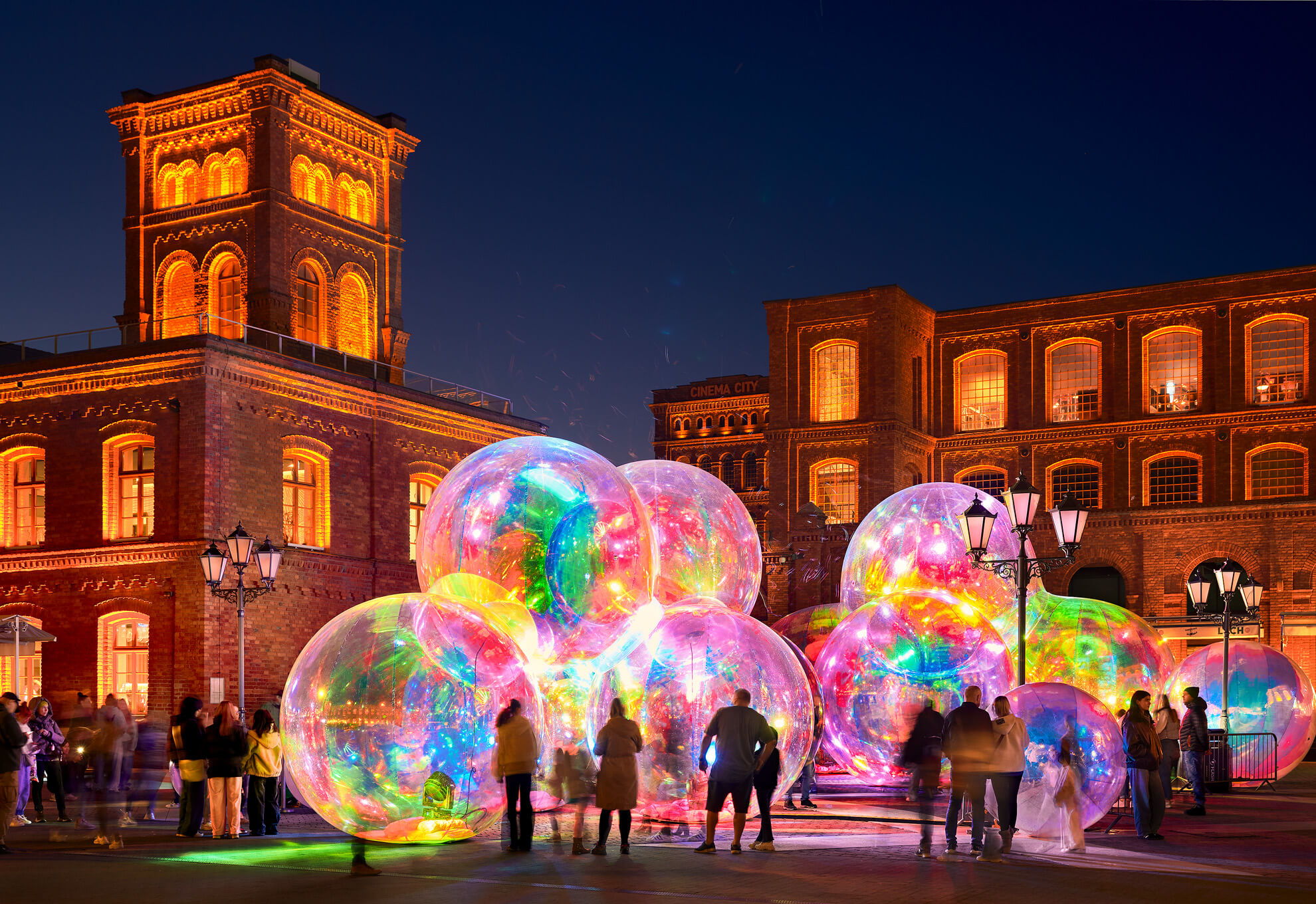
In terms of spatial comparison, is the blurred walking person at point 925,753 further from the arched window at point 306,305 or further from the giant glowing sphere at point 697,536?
the arched window at point 306,305

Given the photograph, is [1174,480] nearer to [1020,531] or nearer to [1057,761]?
[1020,531]

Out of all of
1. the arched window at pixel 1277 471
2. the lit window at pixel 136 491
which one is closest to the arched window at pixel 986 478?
the arched window at pixel 1277 471

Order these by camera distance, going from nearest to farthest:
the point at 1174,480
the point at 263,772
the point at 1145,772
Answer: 1. the point at 1145,772
2. the point at 263,772
3. the point at 1174,480

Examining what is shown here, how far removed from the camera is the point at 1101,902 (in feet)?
29.5

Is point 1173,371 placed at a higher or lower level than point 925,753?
higher

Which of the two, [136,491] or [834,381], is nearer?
[136,491]

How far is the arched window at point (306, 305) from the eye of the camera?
33.8 m

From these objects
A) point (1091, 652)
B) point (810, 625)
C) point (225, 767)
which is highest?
point (810, 625)

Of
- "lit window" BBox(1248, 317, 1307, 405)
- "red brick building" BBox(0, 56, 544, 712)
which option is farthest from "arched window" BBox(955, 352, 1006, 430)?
"red brick building" BBox(0, 56, 544, 712)

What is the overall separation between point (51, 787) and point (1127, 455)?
115 feet

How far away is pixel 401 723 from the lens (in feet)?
34.2

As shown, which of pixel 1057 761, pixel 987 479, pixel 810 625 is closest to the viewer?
pixel 1057 761

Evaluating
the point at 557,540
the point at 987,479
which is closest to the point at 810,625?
the point at 557,540

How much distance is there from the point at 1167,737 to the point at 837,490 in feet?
90.2
